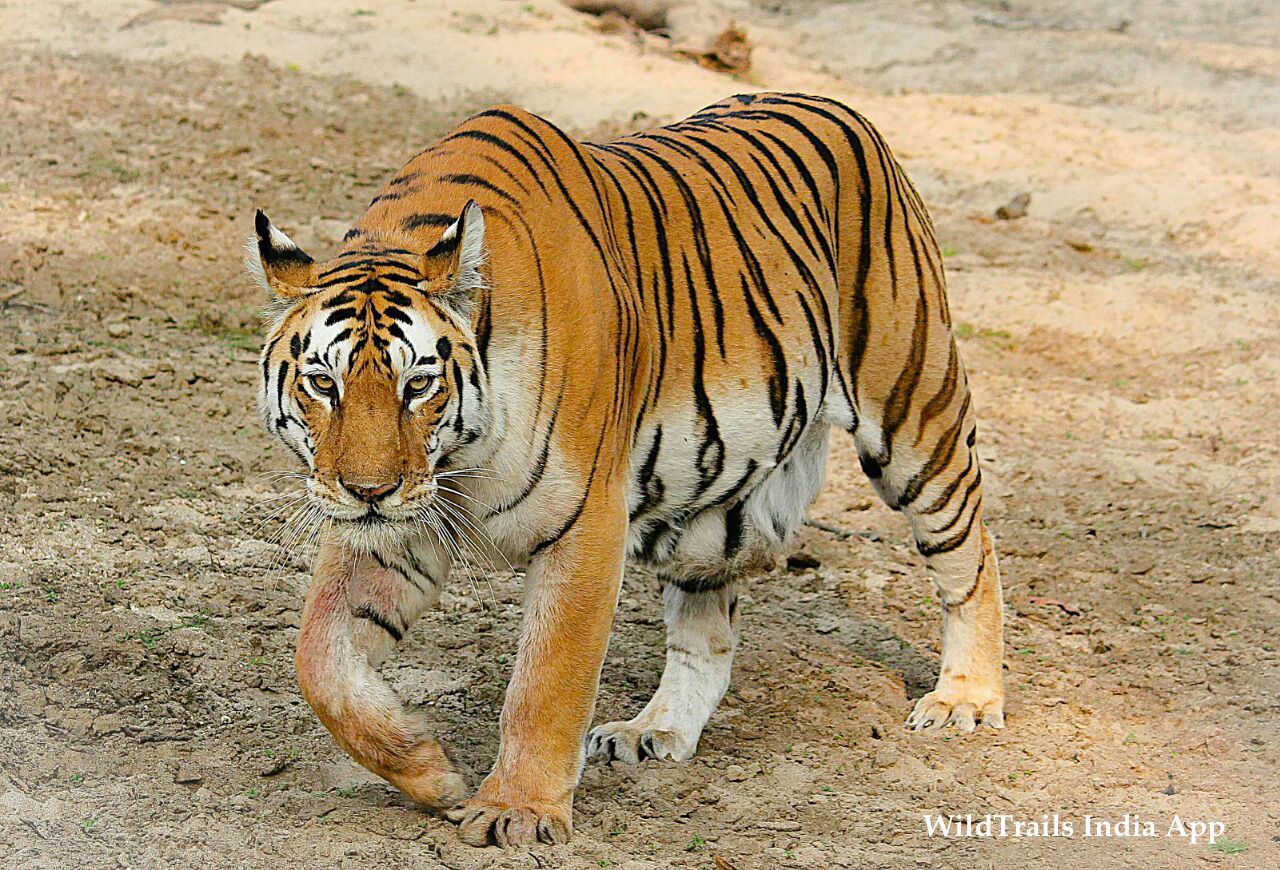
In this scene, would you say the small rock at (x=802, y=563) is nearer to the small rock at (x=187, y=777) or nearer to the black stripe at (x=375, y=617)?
the black stripe at (x=375, y=617)

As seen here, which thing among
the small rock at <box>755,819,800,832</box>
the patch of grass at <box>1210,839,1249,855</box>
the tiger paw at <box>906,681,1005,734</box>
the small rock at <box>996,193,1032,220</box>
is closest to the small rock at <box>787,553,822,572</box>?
the tiger paw at <box>906,681,1005,734</box>

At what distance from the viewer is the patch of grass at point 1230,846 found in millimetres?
3521

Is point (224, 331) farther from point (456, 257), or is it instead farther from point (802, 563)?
point (456, 257)

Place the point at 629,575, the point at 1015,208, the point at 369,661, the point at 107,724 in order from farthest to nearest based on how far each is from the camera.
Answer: the point at 1015,208 < the point at 629,575 < the point at 107,724 < the point at 369,661

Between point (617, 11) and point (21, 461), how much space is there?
8055 millimetres

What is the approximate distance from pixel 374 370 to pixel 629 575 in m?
2.52

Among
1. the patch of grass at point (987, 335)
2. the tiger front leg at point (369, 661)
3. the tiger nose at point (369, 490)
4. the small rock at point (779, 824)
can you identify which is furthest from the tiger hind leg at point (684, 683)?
the patch of grass at point (987, 335)

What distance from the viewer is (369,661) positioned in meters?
3.39

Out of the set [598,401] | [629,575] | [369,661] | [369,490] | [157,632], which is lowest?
[629,575]

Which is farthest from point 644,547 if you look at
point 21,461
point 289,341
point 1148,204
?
point 1148,204

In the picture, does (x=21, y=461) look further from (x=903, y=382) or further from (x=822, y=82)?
(x=822, y=82)

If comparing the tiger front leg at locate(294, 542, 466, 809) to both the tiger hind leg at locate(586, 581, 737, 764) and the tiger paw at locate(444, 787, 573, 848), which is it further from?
the tiger hind leg at locate(586, 581, 737, 764)

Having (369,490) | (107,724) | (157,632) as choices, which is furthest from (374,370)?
(157,632)

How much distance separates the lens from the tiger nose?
293 cm
